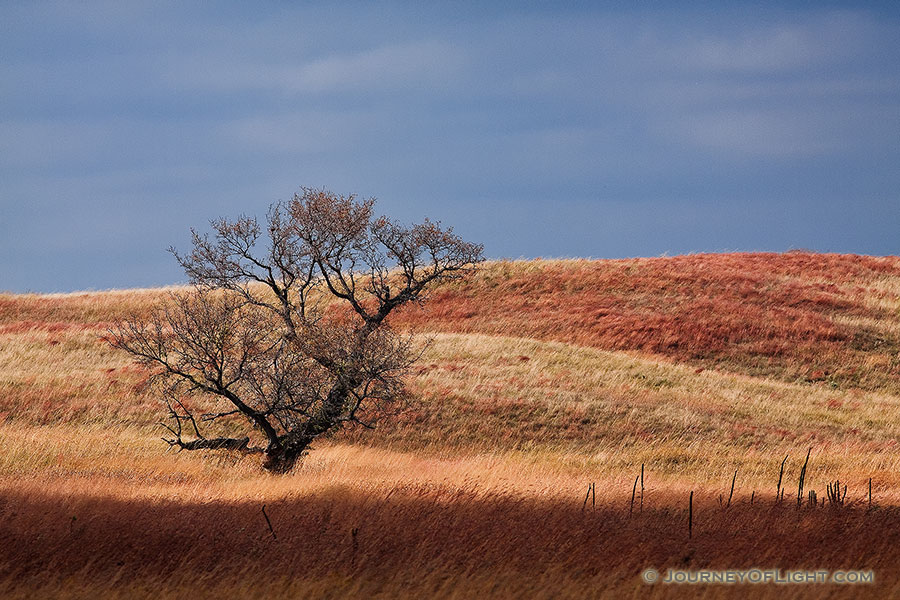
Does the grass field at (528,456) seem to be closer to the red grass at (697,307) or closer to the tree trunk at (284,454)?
the red grass at (697,307)

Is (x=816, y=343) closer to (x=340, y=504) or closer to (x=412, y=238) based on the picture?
(x=412, y=238)

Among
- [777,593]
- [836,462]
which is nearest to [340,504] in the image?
[777,593]

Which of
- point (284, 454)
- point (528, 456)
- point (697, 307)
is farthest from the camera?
point (697, 307)

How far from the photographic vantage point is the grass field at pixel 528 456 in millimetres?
11383

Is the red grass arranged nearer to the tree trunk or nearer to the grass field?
the grass field

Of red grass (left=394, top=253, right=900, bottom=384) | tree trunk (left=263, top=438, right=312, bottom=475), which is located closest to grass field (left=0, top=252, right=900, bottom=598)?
red grass (left=394, top=253, right=900, bottom=384)

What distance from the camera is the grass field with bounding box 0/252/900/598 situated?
11383 mm

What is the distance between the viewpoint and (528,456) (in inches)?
973

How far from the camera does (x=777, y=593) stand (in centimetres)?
1018

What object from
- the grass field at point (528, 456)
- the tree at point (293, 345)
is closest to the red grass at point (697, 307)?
the grass field at point (528, 456)

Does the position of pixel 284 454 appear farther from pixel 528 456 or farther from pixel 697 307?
pixel 697 307

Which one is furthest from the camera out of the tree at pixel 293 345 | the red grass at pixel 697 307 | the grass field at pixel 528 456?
the red grass at pixel 697 307

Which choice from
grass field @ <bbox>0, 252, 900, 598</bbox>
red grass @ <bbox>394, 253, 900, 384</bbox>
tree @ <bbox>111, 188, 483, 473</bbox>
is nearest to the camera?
grass field @ <bbox>0, 252, 900, 598</bbox>

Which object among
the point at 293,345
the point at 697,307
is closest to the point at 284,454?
the point at 293,345
